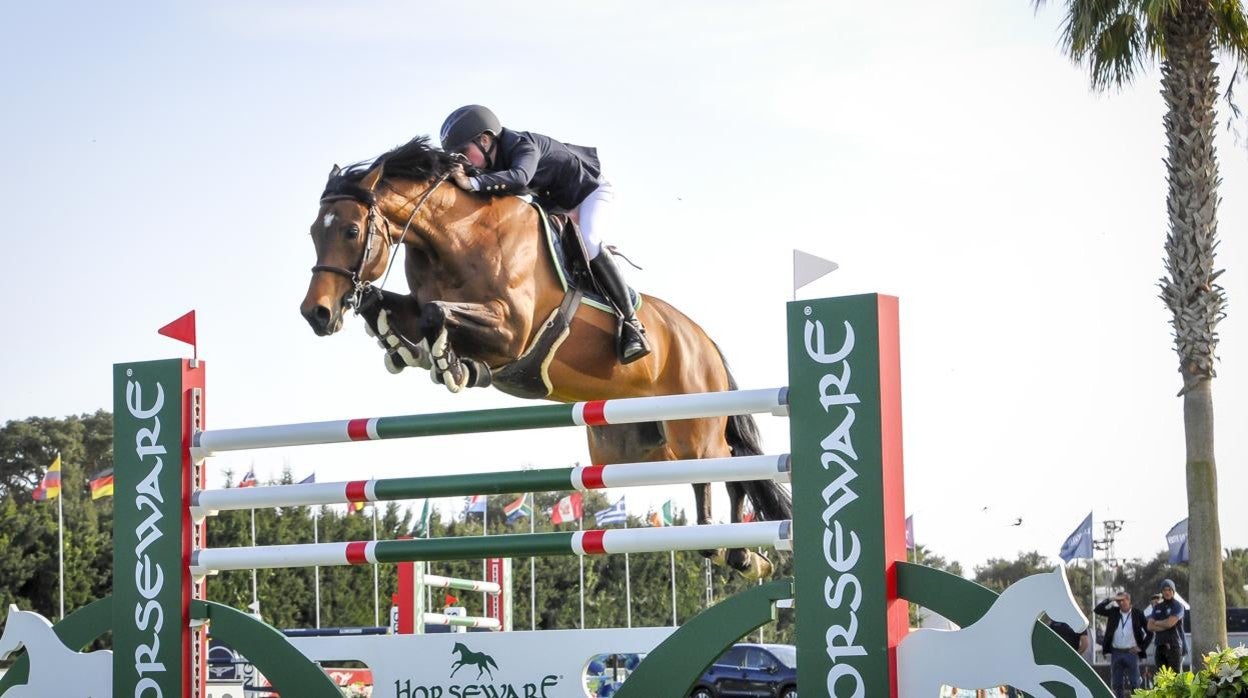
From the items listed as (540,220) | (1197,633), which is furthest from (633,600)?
(540,220)

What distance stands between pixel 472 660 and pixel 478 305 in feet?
5.68

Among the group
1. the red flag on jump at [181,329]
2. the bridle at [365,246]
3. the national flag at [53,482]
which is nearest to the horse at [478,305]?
the bridle at [365,246]

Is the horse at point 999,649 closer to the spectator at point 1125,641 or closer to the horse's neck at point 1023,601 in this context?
the horse's neck at point 1023,601

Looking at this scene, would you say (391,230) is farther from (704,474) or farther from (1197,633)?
Answer: (1197,633)

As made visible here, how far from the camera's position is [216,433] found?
4.20 m

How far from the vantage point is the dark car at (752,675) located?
1423cm

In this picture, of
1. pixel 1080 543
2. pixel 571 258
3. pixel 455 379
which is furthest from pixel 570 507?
pixel 455 379

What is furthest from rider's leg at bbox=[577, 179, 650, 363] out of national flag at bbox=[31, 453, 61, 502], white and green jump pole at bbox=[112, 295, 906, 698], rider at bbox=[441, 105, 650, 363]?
national flag at bbox=[31, 453, 61, 502]

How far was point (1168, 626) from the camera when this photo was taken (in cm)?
1005

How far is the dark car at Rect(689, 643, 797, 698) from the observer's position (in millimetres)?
14234

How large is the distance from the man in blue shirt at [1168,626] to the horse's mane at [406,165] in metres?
6.83

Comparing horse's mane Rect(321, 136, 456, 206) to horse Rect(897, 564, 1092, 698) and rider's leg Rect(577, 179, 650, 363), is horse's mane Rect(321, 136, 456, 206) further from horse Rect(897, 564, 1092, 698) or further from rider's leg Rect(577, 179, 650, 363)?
horse Rect(897, 564, 1092, 698)

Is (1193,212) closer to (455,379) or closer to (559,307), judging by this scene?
(559,307)

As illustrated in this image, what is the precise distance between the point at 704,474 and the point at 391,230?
1.92 meters
